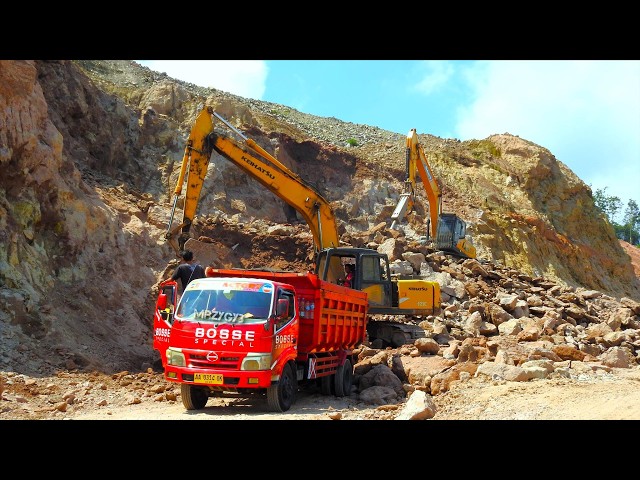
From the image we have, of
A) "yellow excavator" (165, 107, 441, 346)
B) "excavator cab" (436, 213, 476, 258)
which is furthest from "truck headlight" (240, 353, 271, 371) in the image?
"excavator cab" (436, 213, 476, 258)

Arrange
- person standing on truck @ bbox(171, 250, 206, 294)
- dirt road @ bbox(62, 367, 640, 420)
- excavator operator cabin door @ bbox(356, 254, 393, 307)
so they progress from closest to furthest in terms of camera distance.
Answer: dirt road @ bbox(62, 367, 640, 420)
person standing on truck @ bbox(171, 250, 206, 294)
excavator operator cabin door @ bbox(356, 254, 393, 307)

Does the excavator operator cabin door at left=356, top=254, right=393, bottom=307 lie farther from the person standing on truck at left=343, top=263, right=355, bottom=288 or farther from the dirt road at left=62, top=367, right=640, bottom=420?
the dirt road at left=62, top=367, right=640, bottom=420

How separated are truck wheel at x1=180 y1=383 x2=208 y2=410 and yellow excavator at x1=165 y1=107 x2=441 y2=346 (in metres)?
5.90

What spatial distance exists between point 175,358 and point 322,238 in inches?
352

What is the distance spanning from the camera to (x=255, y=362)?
929 centimetres

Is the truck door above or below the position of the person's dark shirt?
below

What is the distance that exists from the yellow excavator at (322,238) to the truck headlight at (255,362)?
6.26 m

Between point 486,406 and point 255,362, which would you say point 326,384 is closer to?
point 255,362

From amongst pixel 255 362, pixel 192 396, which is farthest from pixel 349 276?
pixel 255 362

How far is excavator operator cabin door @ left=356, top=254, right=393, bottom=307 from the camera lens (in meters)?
16.0

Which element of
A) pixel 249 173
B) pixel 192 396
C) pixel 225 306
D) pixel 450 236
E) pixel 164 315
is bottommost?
pixel 192 396
